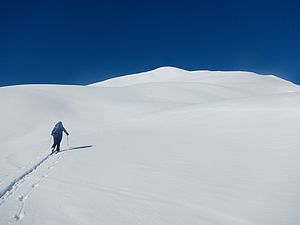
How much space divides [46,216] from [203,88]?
43.8 metres

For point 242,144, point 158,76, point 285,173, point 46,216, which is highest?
point 158,76

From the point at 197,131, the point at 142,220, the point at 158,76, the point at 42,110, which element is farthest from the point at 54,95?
the point at 158,76

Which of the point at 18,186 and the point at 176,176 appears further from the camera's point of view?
the point at 176,176

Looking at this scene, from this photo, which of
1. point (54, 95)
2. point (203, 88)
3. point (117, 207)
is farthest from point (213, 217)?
point (203, 88)

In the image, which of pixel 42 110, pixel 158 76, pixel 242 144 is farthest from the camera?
pixel 158 76

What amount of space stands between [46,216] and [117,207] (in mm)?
1021

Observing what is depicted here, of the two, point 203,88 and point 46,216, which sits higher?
point 203,88

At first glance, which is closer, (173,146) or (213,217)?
(213,217)

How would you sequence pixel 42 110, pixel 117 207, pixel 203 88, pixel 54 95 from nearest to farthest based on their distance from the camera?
pixel 117 207 < pixel 42 110 < pixel 54 95 < pixel 203 88

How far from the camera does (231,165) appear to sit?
22.0 feet

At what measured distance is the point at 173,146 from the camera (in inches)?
373

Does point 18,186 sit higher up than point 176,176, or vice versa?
point 176,176

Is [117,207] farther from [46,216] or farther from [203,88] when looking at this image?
[203,88]

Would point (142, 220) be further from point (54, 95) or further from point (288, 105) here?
point (54, 95)
